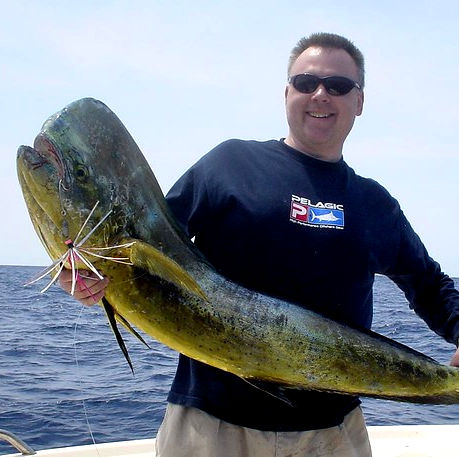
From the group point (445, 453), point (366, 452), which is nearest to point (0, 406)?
point (445, 453)

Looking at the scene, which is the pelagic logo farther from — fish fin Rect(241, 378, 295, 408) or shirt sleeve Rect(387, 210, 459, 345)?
fish fin Rect(241, 378, 295, 408)

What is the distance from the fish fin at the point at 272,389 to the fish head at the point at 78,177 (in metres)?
0.67

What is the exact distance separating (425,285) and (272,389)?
3.65ft

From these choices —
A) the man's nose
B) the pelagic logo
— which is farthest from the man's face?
the pelagic logo

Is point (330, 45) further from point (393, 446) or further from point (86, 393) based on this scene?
point (86, 393)

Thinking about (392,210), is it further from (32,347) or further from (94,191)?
(32,347)

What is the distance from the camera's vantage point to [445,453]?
173 inches

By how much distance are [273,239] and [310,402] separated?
24.3 inches

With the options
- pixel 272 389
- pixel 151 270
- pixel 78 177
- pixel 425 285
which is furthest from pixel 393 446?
pixel 78 177

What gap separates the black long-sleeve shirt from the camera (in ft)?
7.95

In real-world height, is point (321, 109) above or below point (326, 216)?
above

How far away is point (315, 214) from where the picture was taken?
255cm

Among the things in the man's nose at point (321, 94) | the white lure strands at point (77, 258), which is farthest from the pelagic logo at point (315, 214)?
the white lure strands at point (77, 258)

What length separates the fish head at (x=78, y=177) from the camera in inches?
80.4
